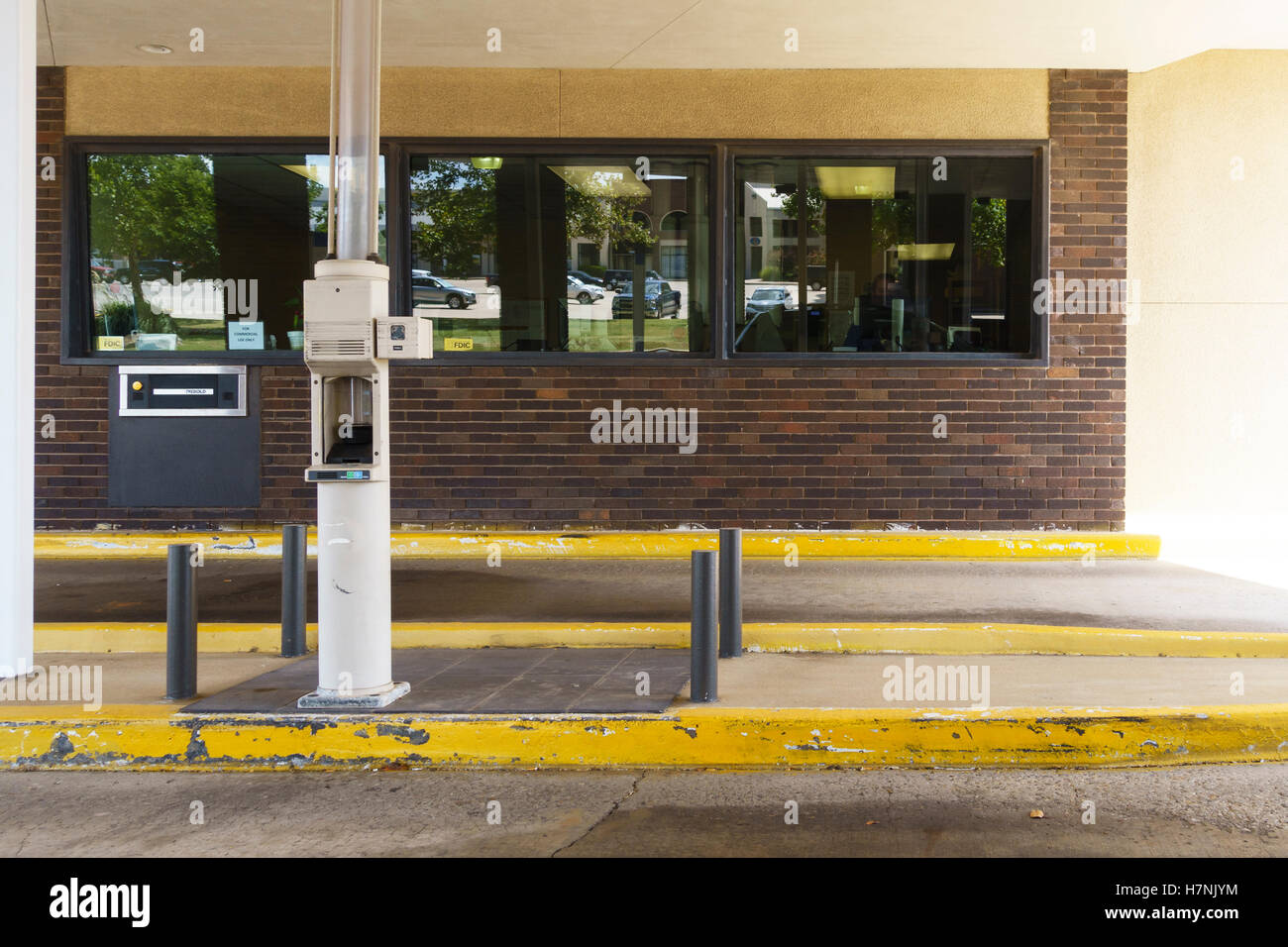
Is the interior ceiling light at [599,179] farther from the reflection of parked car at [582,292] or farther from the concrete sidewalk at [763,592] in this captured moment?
the concrete sidewalk at [763,592]

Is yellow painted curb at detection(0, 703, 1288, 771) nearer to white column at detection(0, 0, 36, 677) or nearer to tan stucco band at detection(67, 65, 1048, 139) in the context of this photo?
white column at detection(0, 0, 36, 677)

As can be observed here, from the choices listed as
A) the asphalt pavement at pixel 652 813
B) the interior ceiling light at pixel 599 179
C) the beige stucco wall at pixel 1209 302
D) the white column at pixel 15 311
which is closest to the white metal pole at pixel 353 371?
the asphalt pavement at pixel 652 813

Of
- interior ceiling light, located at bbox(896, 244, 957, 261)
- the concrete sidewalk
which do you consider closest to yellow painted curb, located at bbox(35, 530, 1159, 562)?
the concrete sidewalk

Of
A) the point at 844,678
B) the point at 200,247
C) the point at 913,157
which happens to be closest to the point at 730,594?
the point at 844,678

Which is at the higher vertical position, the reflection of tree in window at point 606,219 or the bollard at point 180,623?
the reflection of tree in window at point 606,219

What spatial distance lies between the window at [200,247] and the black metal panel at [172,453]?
563 mm

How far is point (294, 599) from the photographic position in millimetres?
7188

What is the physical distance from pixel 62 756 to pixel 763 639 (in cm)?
396

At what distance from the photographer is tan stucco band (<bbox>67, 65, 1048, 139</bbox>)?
1177 centimetres

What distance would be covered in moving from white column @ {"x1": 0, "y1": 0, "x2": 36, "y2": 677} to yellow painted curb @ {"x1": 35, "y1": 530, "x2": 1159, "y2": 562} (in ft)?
16.1

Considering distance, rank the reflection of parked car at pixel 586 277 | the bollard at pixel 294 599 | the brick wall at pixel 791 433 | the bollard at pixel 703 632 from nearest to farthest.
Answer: the bollard at pixel 703 632
the bollard at pixel 294 599
the brick wall at pixel 791 433
the reflection of parked car at pixel 586 277

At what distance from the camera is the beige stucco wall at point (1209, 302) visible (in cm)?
1182

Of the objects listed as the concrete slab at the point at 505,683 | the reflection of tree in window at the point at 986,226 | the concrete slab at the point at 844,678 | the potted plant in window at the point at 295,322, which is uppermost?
the reflection of tree in window at the point at 986,226

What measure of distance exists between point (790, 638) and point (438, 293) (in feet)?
20.1
